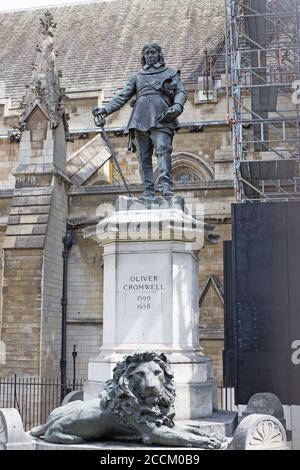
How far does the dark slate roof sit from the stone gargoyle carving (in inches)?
664

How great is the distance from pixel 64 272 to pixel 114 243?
865cm

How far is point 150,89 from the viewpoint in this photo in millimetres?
7199

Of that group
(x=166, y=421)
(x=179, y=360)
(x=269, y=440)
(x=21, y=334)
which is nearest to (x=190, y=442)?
(x=166, y=421)

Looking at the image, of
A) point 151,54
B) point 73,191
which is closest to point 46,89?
point 73,191

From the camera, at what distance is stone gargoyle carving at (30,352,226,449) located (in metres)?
5.31

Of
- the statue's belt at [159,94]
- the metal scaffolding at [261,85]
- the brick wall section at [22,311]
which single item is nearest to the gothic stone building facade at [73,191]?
the brick wall section at [22,311]

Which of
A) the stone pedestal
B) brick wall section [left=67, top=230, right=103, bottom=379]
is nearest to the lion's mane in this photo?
the stone pedestal

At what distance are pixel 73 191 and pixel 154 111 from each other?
29.7 ft

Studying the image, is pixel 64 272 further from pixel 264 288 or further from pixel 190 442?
pixel 190 442

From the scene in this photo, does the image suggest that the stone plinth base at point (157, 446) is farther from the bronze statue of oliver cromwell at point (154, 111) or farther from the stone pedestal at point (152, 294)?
the bronze statue of oliver cromwell at point (154, 111)

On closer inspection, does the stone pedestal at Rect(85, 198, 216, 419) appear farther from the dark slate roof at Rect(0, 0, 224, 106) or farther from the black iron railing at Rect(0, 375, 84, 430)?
the dark slate roof at Rect(0, 0, 224, 106)

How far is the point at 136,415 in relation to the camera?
5.36 m

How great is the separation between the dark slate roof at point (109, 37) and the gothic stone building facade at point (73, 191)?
0.13m

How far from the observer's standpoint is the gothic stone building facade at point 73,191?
1390cm
